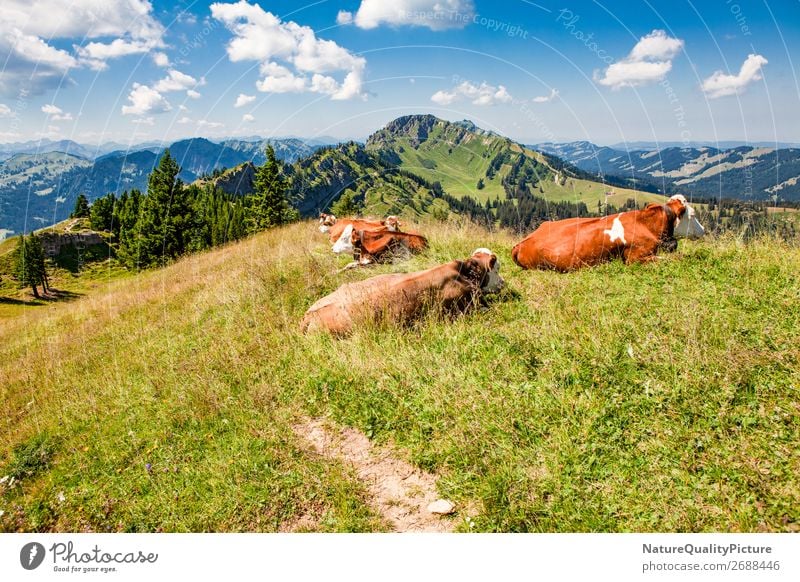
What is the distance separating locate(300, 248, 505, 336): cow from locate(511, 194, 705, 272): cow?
1.97 metres

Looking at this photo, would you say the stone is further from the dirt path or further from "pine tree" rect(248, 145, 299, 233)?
"pine tree" rect(248, 145, 299, 233)

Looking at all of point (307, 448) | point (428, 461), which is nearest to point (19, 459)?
point (307, 448)

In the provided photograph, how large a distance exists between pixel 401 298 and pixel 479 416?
276 cm

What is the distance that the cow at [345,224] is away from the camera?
12.8 metres

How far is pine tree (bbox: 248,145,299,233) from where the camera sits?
149ft

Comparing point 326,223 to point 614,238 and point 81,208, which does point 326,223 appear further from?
point 81,208

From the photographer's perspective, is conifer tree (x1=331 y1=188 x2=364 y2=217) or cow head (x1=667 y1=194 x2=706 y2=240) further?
conifer tree (x1=331 y1=188 x2=364 y2=217)

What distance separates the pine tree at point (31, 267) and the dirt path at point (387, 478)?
108567 millimetres

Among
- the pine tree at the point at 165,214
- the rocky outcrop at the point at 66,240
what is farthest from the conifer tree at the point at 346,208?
the rocky outcrop at the point at 66,240

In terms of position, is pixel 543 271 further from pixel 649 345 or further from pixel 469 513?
pixel 469 513

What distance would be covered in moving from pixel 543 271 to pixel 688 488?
5.92m

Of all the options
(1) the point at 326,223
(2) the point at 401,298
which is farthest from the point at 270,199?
(2) the point at 401,298

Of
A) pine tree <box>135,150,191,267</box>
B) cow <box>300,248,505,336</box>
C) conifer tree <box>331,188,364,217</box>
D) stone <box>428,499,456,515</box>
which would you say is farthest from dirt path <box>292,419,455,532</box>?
pine tree <box>135,150,191,267</box>

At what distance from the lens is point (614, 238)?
27.7ft
